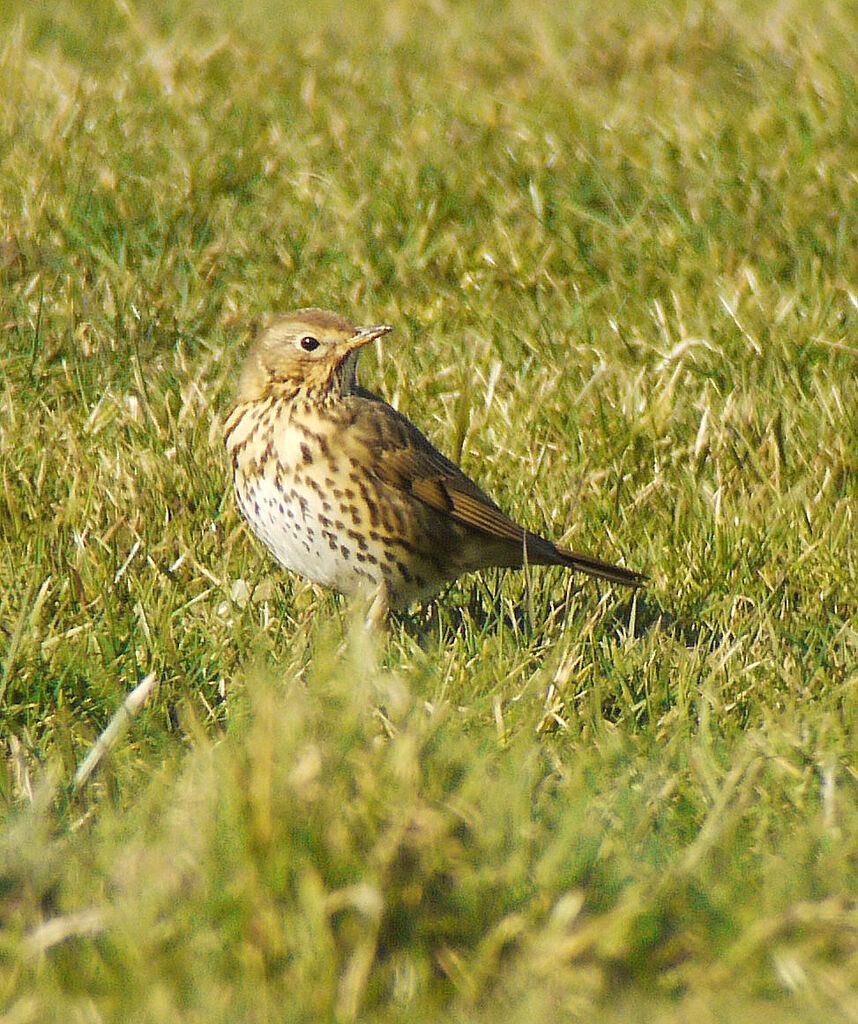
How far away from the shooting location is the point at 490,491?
5309mm

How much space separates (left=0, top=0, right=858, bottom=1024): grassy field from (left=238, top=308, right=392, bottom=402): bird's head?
1.59 feet

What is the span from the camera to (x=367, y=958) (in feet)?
8.36

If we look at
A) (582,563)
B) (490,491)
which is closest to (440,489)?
(582,563)

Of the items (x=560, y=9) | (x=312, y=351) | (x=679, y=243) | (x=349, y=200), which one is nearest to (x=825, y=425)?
(x=679, y=243)

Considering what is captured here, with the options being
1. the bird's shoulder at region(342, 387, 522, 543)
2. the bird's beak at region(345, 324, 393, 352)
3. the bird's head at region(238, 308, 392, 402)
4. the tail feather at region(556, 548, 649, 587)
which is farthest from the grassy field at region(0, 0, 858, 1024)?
the bird's beak at region(345, 324, 393, 352)

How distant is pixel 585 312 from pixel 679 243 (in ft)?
1.81

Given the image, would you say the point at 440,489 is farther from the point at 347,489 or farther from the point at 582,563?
the point at 582,563

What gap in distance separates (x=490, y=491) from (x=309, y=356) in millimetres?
899

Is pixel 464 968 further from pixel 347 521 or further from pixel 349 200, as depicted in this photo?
pixel 349 200

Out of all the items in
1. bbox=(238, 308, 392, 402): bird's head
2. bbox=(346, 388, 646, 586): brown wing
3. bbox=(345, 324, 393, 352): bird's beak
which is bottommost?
bbox=(346, 388, 646, 586): brown wing

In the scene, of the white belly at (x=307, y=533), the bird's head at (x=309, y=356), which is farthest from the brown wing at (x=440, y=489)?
the white belly at (x=307, y=533)

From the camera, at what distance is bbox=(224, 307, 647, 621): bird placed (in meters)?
4.46

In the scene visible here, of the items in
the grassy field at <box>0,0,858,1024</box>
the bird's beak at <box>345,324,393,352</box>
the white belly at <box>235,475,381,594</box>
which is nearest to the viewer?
the grassy field at <box>0,0,858,1024</box>

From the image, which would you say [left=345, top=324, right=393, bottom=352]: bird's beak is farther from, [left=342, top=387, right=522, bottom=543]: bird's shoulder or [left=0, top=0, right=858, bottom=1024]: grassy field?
[left=0, top=0, right=858, bottom=1024]: grassy field
